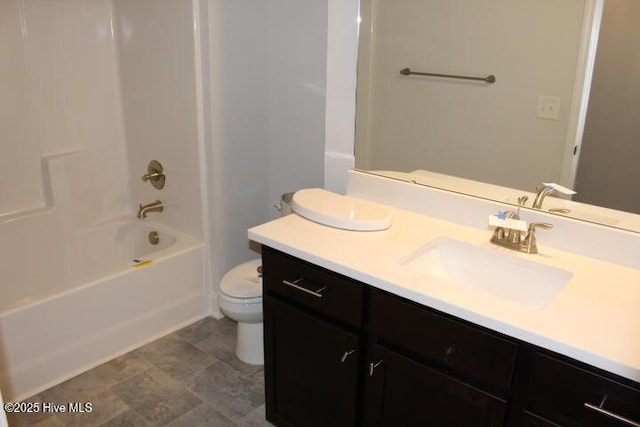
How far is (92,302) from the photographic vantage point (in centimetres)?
238

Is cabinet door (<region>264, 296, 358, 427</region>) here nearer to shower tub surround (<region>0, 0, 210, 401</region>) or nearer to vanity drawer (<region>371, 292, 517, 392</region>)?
vanity drawer (<region>371, 292, 517, 392</region>)

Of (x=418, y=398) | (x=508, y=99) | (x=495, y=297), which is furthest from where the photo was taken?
(x=508, y=99)

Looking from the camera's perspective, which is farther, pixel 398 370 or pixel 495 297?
pixel 398 370

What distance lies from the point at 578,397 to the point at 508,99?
3.15ft

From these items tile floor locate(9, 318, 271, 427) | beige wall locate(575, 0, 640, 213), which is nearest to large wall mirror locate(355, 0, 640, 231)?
beige wall locate(575, 0, 640, 213)

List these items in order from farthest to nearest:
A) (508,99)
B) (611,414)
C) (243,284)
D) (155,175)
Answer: (155,175), (243,284), (508,99), (611,414)

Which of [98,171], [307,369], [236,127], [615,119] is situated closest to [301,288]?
[307,369]

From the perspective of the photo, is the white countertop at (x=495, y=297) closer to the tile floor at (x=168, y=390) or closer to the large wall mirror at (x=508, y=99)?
the large wall mirror at (x=508, y=99)

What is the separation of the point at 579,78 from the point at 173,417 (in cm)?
187

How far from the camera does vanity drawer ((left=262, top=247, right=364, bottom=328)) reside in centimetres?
162

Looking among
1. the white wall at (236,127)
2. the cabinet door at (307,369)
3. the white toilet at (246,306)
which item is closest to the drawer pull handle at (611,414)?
the cabinet door at (307,369)

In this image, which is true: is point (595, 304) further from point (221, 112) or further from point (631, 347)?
point (221, 112)

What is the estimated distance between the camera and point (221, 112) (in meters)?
2.60

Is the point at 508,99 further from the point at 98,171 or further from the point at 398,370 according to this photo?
the point at 98,171
